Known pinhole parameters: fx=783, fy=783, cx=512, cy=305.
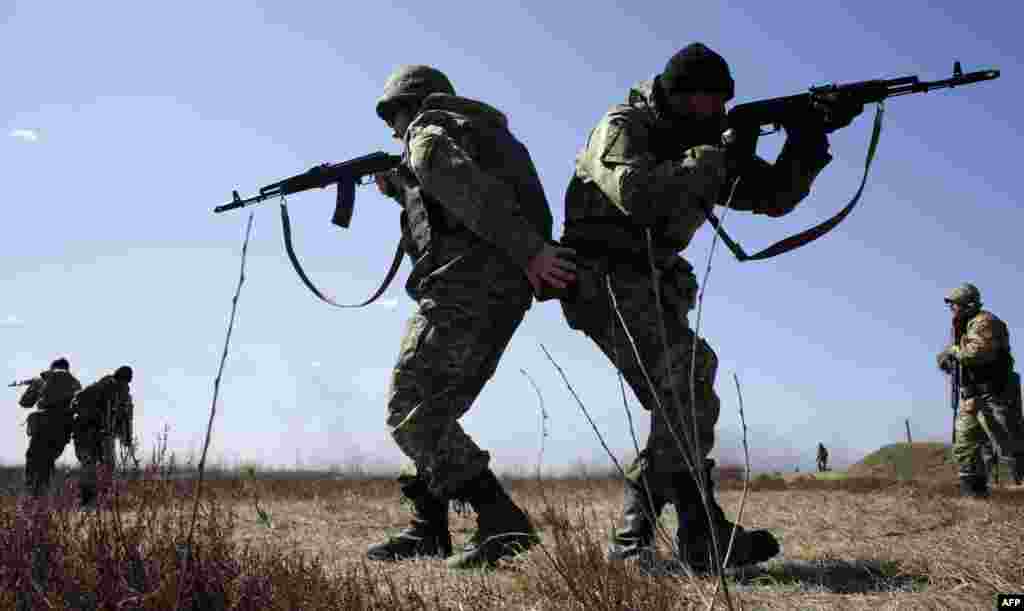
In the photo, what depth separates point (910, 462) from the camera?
75.0ft

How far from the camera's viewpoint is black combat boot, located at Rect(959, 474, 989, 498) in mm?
8250

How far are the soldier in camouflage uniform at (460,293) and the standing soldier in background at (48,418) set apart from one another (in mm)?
8305

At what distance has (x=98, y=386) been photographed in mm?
9664

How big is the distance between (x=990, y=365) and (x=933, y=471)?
49.2 feet

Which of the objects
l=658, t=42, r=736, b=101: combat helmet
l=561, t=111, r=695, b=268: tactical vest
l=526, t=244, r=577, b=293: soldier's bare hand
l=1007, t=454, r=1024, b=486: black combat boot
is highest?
l=658, t=42, r=736, b=101: combat helmet

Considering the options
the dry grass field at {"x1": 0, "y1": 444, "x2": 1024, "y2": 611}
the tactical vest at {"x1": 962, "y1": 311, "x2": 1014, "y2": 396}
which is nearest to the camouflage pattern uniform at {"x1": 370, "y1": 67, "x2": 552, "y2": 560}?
the dry grass field at {"x1": 0, "y1": 444, "x2": 1024, "y2": 611}

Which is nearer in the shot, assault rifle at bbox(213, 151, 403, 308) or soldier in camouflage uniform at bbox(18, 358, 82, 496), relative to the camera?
assault rifle at bbox(213, 151, 403, 308)

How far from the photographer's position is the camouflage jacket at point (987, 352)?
8.45 meters

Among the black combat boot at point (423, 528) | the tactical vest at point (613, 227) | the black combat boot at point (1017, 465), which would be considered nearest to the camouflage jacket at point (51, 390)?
the black combat boot at point (423, 528)

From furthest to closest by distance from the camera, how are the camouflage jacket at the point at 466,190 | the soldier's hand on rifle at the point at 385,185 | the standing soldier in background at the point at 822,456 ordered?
the standing soldier in background at the point at 822,456 → the soldier's hand on rifle at the point at 385,185 → the camouflage jacket at the point at 466,190

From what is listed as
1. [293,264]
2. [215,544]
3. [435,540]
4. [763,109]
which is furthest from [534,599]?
[293,264]

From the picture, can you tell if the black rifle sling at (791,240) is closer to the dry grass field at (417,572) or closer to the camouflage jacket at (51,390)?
the dry grass field at (417,572)

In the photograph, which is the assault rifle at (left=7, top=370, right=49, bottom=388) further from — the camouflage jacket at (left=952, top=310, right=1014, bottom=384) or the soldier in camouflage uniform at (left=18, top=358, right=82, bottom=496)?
the camouflage jacket at (left=952, top=310, right=1014, bottom=384)

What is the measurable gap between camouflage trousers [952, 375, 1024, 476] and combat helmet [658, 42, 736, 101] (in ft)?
22.4
